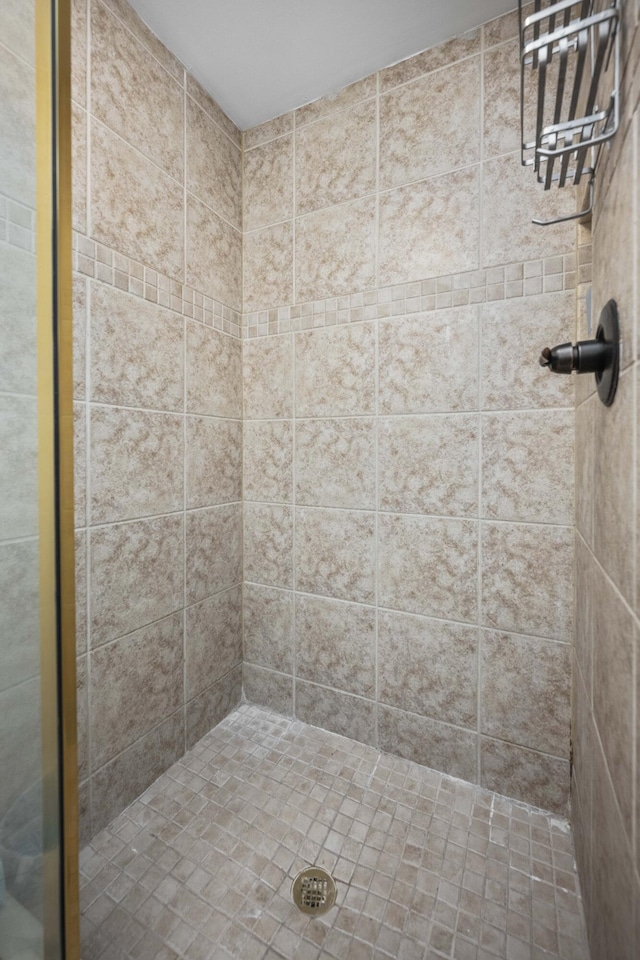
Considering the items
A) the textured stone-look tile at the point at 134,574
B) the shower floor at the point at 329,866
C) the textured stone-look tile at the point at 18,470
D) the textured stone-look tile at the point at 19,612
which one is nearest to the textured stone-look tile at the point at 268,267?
the textured stone-look tile at the point at 134,574

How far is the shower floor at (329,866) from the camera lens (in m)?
0.83

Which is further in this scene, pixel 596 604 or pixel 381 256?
pixel 381 256

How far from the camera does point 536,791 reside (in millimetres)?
1132

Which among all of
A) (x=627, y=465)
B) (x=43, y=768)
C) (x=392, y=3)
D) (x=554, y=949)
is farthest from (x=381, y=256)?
(x=554, y=949)

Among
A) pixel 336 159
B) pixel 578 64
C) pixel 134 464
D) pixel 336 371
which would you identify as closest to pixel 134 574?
pixel 134 464

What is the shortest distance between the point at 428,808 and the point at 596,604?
787 millimetres

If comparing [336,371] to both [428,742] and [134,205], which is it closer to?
[134,205]

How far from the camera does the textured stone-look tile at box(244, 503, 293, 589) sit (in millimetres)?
1478

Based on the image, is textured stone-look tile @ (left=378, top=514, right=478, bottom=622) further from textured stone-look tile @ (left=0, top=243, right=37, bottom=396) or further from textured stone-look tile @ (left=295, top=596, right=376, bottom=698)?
textured stone-look tile @ (left=0, top=243, right=37, bottom=396)

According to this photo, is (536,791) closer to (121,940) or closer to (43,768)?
(121,940)

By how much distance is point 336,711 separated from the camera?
1.42m

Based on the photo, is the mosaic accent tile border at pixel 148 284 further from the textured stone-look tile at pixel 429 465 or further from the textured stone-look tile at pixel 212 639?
the textured stone-look tile at pixel 212 639

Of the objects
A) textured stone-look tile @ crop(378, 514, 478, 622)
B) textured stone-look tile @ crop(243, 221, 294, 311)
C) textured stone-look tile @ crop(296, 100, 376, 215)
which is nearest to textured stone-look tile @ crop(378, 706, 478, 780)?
textured stone-look tile @ crop(378, 514, 478, 622)

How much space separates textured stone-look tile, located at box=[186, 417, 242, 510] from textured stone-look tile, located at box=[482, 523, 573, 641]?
0.85 meters
